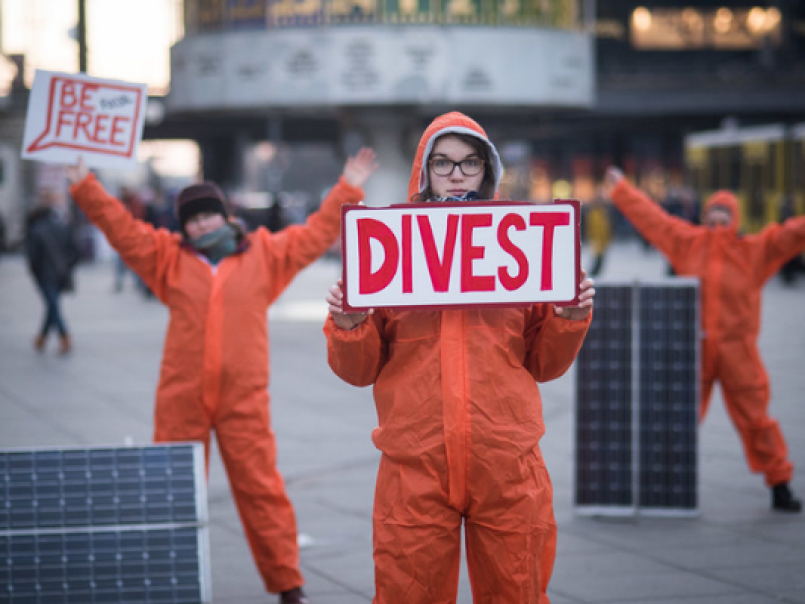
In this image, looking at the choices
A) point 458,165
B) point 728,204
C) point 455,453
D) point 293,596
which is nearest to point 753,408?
point 728,204

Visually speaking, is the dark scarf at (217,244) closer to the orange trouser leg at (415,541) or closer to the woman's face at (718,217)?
the orange trouser leg at (415,541)

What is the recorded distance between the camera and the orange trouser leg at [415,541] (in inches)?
130

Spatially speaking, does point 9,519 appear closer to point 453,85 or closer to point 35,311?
point 453,85

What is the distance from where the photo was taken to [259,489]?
199 inches

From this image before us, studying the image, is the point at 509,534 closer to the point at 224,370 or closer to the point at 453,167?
the point at 453,167

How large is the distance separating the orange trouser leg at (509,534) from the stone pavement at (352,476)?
1947 mm

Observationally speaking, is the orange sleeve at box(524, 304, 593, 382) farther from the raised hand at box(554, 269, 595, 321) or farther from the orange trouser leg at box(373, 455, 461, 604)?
the orange trouser leg at box(373, 455, 461, 604)

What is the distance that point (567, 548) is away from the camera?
19.9ft

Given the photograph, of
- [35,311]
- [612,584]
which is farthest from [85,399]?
[35,311]

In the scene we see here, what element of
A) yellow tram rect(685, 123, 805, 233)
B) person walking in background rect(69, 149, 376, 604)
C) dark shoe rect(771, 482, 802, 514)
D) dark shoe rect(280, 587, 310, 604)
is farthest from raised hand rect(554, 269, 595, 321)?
yellow tram rect(685, 123, 805, 233)

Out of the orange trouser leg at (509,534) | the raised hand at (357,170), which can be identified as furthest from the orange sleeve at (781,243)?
the orange trouser leg at (509,534)

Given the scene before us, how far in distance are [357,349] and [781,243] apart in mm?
4168

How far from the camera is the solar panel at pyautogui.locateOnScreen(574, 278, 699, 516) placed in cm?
657

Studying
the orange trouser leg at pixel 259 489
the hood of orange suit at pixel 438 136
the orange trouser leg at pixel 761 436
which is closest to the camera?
the hood of orange suit at pixel 438 136
